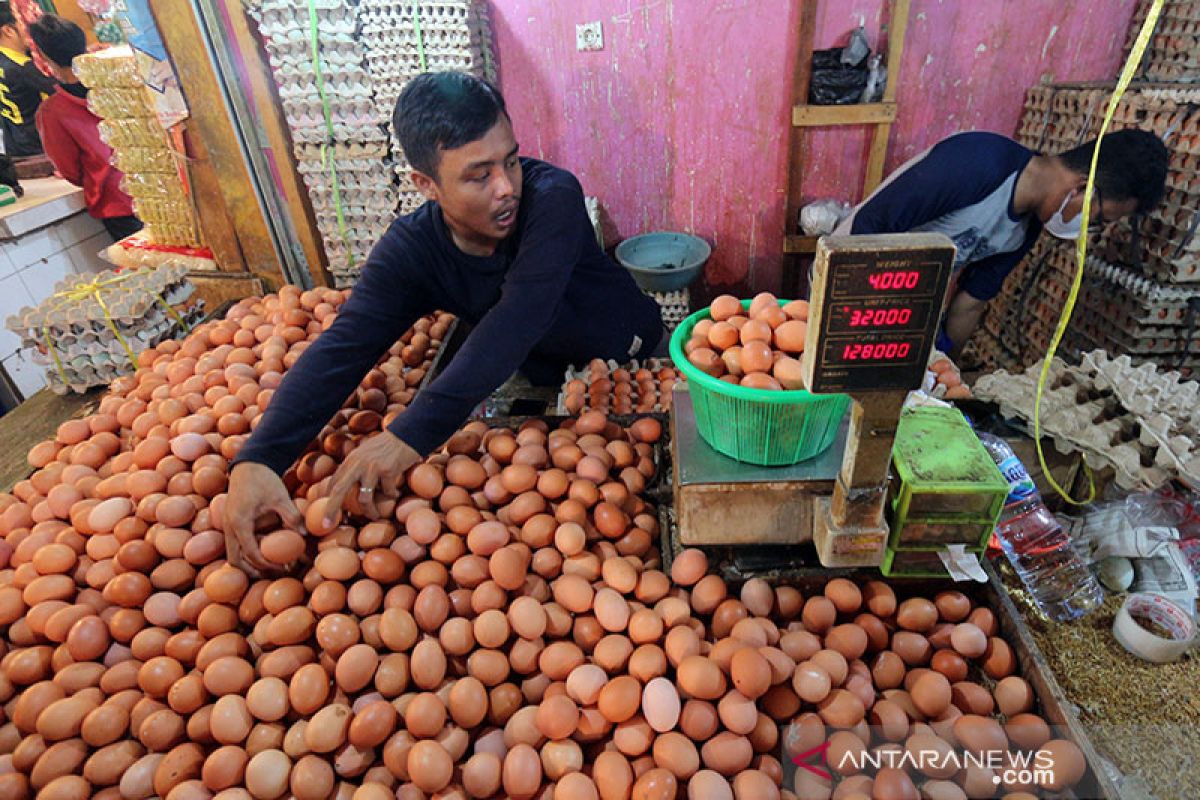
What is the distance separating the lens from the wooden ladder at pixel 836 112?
12.2 ft

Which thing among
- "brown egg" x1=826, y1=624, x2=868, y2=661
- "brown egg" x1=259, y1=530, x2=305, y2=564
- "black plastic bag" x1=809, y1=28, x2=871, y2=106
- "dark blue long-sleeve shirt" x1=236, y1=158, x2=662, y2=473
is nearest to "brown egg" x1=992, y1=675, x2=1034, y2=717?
"brown egg" x1=826, y1=624, x2=868, y2=661

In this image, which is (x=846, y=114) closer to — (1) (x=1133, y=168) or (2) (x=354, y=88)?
(1) (x=1133, y=168)

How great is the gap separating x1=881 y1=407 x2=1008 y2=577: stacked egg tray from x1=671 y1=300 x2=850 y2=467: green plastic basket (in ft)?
A: 0.51

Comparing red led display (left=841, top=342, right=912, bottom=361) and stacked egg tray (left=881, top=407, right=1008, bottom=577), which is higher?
red led display (left=841, top=342, right=912, bottom=361)

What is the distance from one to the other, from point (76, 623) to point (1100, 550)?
2520mm

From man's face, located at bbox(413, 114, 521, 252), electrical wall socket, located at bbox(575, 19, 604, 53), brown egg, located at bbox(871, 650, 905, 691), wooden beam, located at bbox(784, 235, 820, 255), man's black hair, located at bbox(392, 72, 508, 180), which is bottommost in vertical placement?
wooden beam, located at bbox(784, 235, 820, 255)

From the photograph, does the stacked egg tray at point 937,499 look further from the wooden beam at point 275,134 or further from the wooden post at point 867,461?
the wooden beam at point 275,134

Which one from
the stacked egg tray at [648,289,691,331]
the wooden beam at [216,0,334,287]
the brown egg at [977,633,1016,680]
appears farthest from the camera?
the stacked egg tray at [648,289,691,331]

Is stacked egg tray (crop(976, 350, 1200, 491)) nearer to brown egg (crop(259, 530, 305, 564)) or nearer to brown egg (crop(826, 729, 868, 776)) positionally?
brown egg (crop(826, 729, 868, 776))

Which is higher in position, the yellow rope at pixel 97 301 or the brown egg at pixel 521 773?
the yellow rope at pixel 97 301

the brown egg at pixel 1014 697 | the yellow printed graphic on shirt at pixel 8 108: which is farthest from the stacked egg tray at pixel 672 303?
the yellow printed graphic on shirt at pixel 8 108

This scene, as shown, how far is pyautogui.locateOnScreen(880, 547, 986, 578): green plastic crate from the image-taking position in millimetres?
1212

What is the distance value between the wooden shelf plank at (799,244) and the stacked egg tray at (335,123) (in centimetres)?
263

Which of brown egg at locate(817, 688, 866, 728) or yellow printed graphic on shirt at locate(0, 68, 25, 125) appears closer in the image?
brown egg at locate(817, 688, 866, 728)
